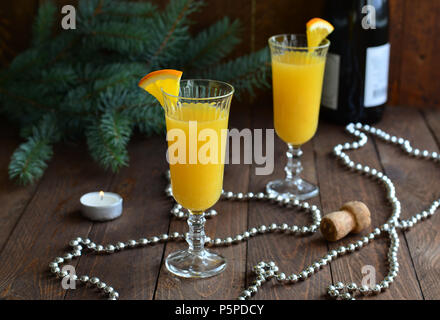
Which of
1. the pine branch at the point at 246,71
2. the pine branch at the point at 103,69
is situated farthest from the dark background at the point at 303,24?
the pine branch at the point at 246,71

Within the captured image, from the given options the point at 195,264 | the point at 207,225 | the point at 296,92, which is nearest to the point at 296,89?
the point at 296,92

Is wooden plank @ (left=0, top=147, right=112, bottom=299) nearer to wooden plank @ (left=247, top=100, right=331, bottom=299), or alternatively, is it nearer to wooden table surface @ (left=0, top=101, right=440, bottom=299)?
wooden table surface @ (left=0, top=101, right=440, bottom=299)

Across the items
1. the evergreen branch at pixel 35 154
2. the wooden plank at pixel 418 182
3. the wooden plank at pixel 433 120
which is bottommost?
the wooden plank at pixel 418 182

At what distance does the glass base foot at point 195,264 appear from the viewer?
1.14 metres

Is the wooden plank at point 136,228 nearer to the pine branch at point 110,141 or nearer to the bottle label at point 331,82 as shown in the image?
the pine branch at point 110,141

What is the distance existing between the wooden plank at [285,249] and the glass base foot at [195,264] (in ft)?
0.21

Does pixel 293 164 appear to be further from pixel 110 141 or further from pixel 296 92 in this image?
pixel 110 141

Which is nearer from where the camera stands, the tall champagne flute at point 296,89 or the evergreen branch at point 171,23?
the tall champagne flute at point 296,89

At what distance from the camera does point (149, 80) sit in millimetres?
1071

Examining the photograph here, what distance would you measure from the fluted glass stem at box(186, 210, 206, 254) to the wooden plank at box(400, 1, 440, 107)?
113cm

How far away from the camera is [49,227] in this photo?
131cm

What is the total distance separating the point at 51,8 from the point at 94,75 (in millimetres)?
277
